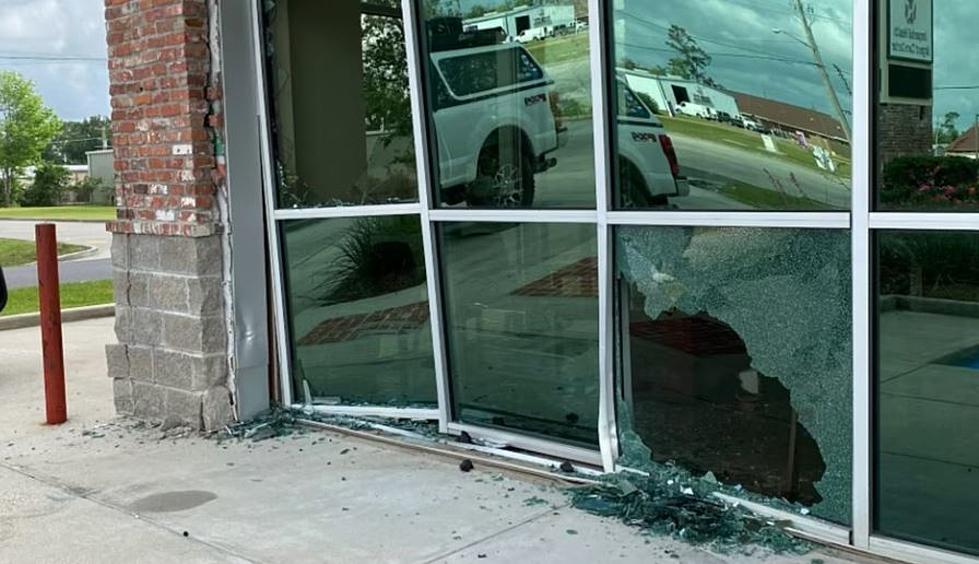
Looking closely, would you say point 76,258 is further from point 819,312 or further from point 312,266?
point 819,312

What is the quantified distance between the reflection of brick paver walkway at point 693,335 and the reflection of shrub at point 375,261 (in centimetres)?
151

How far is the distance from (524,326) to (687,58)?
5.63 feet

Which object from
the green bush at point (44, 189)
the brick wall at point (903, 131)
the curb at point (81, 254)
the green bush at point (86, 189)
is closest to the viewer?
the brick wall at point (903, 131)

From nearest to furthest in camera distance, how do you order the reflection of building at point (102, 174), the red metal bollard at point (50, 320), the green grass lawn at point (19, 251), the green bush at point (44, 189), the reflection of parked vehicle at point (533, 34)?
the reflection of parked vehicle at point (533, 34) < the red metal bollard at point (50, 320) < the green grass lawn at point (19, 251) < the reflection of building at point (102, 174) < the green bush at point (44, 189)

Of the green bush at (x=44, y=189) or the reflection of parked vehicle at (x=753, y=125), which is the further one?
the green bush at (x=44, y=189)

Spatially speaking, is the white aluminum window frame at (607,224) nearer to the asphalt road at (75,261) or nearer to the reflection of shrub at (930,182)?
the reflection of shrub at (930,182)

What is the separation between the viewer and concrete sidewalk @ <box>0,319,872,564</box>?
159 inches

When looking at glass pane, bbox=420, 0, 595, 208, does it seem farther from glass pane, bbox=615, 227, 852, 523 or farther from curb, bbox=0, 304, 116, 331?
curb, bbox=0, 304, 116, 331

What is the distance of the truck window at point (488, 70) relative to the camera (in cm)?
496

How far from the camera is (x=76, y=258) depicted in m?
23.5

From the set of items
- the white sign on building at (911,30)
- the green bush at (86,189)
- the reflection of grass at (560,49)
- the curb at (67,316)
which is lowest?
the curb at (67,316)

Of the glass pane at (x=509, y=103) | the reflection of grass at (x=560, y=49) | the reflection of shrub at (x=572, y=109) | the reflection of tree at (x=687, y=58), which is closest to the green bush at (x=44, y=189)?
the glass pane at (x=509, y=103)

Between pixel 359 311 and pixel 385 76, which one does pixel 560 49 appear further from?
pixel 359 311

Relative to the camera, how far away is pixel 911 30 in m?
3.58
